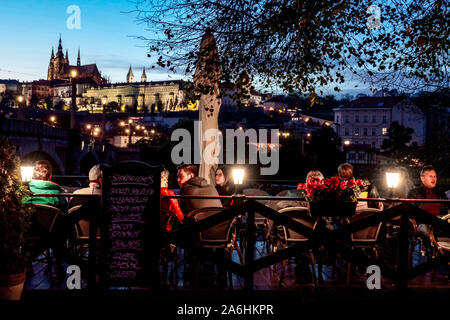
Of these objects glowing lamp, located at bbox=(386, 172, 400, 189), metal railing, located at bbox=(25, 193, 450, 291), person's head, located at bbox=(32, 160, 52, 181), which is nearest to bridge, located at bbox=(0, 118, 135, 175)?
person's head, located at bbox=(32, 160, 52, 181)

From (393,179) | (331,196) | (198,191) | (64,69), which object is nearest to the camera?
(331,196)

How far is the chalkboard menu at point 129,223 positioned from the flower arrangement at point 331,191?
180 centimetres

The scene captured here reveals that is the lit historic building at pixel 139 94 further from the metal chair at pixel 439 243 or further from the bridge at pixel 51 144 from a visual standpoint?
the metal chair at pixel 439 243

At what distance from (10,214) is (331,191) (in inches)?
139

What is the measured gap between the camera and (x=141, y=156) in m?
71.6

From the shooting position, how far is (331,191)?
5449mm

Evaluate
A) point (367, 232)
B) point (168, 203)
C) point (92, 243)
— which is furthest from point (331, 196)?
point (92, 243)

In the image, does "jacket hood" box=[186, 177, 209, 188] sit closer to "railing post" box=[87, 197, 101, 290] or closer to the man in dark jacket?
"railing post" box=[87, 197, 101, 290]

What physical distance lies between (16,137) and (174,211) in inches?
1128

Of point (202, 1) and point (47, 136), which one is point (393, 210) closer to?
point (202, 1)

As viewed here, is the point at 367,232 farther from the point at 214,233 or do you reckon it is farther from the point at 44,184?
the point at 44,184

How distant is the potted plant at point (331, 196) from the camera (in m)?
5.45

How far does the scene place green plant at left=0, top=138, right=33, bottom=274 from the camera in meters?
4.65
